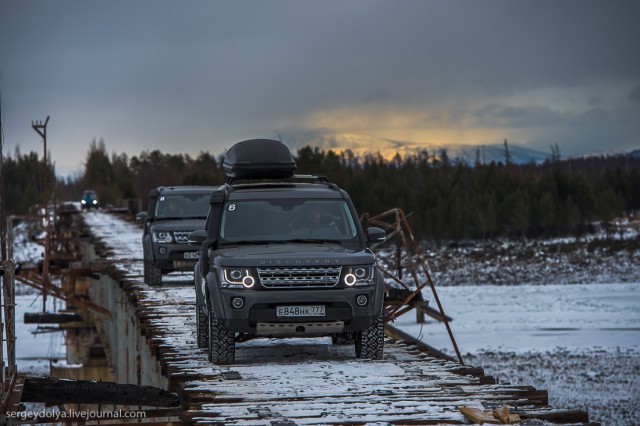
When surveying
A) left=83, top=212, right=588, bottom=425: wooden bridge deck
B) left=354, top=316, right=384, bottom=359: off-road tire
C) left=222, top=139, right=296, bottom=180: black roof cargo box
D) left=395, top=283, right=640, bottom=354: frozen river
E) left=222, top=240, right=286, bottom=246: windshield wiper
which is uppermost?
left=222, top=139, right=296, bottom=180: black roof cargo box

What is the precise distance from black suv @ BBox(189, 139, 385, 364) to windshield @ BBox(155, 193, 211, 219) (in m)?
9.77

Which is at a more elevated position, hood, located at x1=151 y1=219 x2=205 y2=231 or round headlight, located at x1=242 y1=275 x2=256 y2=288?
hood, located at x1=151 y1=219 x2=205 y2=231

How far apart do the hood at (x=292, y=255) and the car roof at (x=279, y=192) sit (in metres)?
0.76

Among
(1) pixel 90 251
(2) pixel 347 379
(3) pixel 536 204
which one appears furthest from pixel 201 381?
(3) pixel 536 204

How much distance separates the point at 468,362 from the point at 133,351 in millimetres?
18047

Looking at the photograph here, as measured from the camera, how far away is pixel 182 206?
2509cm

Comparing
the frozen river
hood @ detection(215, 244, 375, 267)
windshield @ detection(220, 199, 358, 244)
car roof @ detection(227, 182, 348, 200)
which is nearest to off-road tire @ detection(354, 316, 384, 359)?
hood @ detection(215, 244, 375, 267)

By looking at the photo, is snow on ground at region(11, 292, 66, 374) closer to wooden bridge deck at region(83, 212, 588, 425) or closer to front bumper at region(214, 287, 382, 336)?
wooden bridge deck at region(83, 212, 588, 425)

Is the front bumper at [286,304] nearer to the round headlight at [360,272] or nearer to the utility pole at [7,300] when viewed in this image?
the round headlight at [360,272]

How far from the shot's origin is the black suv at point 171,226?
2403 cm

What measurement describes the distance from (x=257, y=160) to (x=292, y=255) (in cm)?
340

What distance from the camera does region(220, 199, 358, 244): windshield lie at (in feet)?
46.9

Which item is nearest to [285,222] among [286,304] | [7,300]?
Result: [286,304]

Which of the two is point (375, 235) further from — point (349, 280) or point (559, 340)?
point (559, 340)
